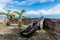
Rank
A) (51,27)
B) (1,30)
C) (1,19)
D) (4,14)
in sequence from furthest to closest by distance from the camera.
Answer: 1. (1,19)
2. (4,14)
3. (1,30)
4. (51,27)

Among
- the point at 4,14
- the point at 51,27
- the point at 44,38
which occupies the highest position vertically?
the point at 4,14

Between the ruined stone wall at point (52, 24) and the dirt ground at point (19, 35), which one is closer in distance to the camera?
the dirt ground at point (19, 35)

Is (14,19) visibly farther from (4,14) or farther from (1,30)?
(1,30)

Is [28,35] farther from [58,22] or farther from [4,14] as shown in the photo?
[4,14]

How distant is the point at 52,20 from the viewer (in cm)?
1123

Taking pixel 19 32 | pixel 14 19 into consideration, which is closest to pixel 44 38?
pixel 19 32

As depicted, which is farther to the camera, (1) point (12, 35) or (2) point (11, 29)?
(2) point (11, 29)

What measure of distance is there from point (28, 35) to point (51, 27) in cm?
189

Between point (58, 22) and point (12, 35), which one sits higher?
point (58, 22)

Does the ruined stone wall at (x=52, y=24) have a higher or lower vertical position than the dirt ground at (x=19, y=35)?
higher

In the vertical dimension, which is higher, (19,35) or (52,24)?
(52,24)

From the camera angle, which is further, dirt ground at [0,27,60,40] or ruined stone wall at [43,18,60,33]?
ruined stone wall at [43,18,60,33]

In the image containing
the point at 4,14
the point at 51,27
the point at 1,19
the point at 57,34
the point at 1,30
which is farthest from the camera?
the point at 1,19

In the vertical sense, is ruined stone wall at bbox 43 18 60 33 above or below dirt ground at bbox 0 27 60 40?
above
